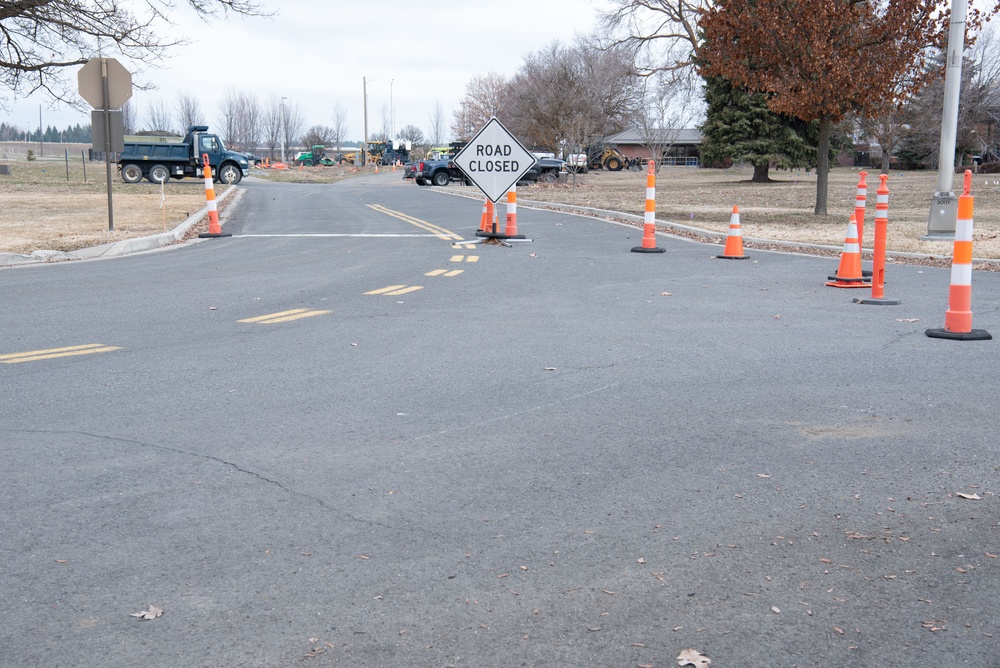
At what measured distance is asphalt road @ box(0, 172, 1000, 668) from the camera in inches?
126

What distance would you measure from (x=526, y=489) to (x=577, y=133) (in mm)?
45971

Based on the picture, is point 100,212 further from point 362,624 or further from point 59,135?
point 59,135

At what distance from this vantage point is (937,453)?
499cm

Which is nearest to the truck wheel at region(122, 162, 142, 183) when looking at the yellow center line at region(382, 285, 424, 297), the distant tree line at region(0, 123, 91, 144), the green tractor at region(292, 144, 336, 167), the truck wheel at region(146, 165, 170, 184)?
the truck wheel at region(146, 165, 170, 184)

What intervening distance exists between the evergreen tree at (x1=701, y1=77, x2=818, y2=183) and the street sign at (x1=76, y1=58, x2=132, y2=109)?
36097 millimetres

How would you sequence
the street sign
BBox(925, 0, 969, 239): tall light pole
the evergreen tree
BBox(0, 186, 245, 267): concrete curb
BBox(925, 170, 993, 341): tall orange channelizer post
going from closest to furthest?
1. BBox(925, 170, 993, 341): tall orange channelizer post
2. BBox(0, 186, 245, 267): concrete curb
3. the street sign
4. BBox(925, 0, 969, 239): tall light pole
5. the evergreen tree

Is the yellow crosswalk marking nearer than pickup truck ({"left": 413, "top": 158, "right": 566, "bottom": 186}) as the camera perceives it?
Yes

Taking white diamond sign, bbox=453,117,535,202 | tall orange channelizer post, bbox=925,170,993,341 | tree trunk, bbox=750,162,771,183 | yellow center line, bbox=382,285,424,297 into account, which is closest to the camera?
tall orange channelizer post, bbox=925,170,993,341

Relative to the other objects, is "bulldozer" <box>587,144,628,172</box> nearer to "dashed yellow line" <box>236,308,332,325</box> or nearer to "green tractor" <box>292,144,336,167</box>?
"green tractor" <box>292,144,336,167</box>

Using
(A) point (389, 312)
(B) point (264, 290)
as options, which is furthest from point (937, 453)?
(B) point (264, 290)

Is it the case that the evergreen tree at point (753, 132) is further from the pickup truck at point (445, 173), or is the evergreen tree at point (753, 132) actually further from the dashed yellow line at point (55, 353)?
the dashed yellow line at point (55, 353)

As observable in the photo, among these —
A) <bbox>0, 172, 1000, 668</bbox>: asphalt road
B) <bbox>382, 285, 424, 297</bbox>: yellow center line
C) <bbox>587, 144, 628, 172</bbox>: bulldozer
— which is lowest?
<bbox>0, 172, 1000, 668</bbox>: asphalt road

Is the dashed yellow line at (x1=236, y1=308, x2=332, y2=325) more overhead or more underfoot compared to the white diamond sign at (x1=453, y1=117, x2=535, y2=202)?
more underfoot

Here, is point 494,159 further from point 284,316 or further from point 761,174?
point 761,174
